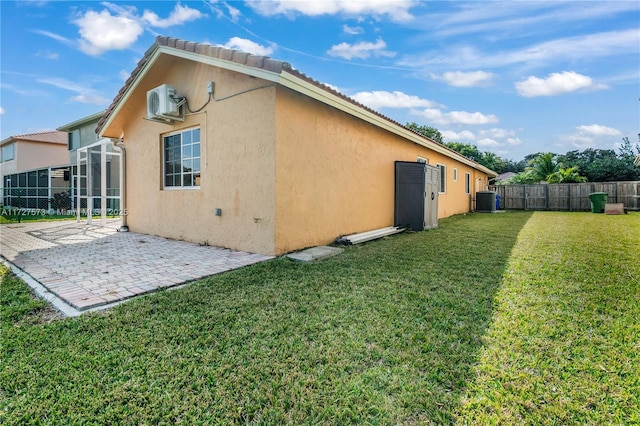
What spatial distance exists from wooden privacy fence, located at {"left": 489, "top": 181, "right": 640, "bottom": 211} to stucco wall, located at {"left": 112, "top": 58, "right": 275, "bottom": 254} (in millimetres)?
20965

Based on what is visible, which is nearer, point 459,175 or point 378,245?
point 378,245

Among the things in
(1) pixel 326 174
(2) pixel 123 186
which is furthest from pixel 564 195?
(2) pixel 123 186

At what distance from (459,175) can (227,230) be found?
576 inches

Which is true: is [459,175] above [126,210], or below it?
above

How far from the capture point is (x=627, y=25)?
7.80 meters

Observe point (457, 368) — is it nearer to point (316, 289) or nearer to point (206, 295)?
point (316, 289)

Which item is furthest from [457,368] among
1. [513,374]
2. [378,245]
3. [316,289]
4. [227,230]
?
[227,230]

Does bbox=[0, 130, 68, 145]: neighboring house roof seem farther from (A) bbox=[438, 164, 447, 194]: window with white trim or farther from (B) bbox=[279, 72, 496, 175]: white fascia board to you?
(A) bbox=[438, 164, 447, 194]: window with white trim

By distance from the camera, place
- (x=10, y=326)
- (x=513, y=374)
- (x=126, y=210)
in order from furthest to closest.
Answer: (x=126, y=210) → (x=10, y=326) → (x=513, y=374)

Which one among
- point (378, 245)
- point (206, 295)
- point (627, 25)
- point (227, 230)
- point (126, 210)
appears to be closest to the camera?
point (206, 295)

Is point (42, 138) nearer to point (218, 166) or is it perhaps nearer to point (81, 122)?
point (81, 122)

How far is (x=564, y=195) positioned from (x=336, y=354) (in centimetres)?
2299

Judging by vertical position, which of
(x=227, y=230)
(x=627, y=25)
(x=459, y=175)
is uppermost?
(x=627, y=25)

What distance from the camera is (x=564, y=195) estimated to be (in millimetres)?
19469
